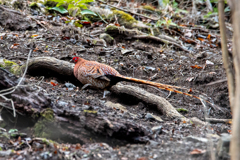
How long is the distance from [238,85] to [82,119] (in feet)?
5.90

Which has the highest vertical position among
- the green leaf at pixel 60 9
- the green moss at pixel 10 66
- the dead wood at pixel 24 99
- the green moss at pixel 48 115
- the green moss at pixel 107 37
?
the green leaf at pixel 60 9

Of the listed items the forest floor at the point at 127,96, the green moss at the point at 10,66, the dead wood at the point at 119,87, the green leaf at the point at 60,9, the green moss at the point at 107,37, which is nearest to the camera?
the forest floor at the point at 127,96

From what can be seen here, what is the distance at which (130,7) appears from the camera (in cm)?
908

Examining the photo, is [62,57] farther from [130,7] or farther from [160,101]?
[130,7]

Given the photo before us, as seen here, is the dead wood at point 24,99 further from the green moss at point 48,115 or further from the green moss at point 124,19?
the green moss at point 124,19

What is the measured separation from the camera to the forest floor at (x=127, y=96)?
2.43 metres

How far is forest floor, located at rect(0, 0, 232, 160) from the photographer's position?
2.43 metres

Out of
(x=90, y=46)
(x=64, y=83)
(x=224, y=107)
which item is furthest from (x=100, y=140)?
(x=90, y=46)

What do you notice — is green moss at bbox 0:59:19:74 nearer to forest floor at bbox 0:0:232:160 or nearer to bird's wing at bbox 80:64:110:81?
forest floor at bbox 0:0:232:160

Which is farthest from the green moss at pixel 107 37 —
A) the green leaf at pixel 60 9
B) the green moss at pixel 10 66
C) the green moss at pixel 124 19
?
the green moss at pixel 10 66

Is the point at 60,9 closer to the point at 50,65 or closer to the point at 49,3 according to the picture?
the point at 49,3

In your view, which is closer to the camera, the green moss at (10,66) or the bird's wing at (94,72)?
the green moss at (10,66)

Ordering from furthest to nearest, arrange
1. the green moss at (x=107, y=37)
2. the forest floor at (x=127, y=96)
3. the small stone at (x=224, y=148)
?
the green moss at (x=107, y=37), the forest floor at (x=127, y=96), the small stone at (x=224, y=148)

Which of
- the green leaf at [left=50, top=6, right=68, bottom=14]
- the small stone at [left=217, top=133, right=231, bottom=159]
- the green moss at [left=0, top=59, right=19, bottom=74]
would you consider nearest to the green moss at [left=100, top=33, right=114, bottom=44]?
the green leaf at [left=50, top=6, right=68, bottom=14]
